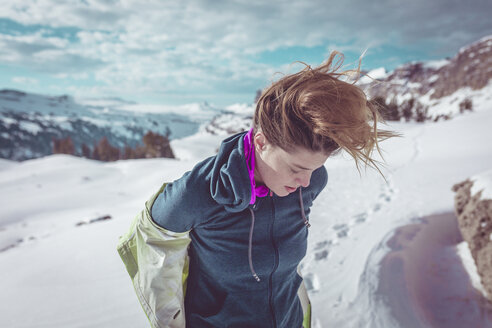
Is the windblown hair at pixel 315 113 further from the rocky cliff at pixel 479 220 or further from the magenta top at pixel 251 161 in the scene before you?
the rocky cliff at pixel 479 220

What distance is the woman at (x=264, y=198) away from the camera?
1.10 meters

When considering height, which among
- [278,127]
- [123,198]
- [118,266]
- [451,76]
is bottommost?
[123,198]

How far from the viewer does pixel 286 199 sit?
147 cm

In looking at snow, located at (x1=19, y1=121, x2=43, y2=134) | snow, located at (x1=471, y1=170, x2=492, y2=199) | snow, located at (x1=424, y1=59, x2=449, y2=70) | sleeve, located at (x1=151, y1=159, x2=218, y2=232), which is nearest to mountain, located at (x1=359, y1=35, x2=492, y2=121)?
snow, located at (x1=424, y1=59, x2=449, y2=70)

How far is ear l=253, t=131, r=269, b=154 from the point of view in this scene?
1.20m

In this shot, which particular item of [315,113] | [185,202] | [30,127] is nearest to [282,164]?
[315,113]

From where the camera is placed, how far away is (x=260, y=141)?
1.22 m

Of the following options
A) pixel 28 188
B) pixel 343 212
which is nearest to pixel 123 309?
pixel 343 212

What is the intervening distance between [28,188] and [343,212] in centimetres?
2020

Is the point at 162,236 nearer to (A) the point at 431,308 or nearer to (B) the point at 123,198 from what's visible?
(A) the point at 431,308

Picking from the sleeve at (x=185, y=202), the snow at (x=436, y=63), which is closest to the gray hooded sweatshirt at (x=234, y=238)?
the sleeve at (x=185, y=202)

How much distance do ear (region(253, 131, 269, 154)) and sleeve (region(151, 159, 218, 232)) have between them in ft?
0.74

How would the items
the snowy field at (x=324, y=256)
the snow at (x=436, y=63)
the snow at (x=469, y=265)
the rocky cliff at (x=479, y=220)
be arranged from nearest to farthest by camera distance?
1. the snowy field at (x=324, y=256)
2. the rocky cliff at (x=479, y=220)
3. the snow at (x=469, y=265)
4. the snow at (x=436, y=63)

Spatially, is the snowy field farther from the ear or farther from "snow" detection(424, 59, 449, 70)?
"snow" detection(424, 59, 449, 70)
